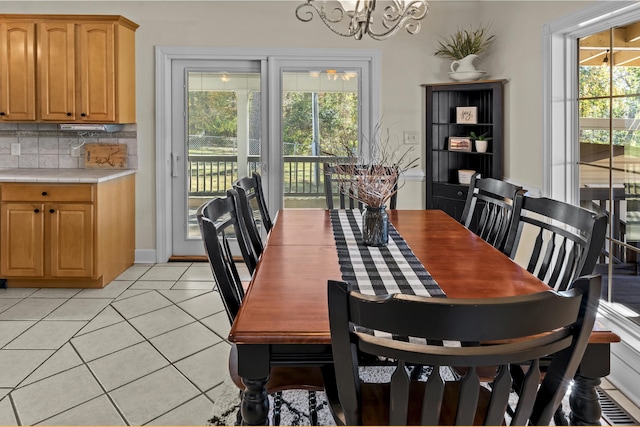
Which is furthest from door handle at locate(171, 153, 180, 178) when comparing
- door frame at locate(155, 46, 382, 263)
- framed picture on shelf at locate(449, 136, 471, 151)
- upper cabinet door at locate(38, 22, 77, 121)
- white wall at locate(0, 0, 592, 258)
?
framed picture on shelf at locate(449, 136, 471, 151)

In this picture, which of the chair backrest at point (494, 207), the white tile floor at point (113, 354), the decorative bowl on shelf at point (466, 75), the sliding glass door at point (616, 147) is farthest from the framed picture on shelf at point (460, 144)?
the white tile floor at point (113, 354)

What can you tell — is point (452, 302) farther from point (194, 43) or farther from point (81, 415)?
point (194, 43)

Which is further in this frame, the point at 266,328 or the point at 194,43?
the point at 194,43

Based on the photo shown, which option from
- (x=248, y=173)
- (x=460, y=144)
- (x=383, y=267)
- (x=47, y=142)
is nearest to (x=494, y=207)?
(x=383, y=267)

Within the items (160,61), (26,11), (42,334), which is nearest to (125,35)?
(160,61)

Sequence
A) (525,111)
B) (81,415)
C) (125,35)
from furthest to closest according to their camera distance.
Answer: (125,35)
(525,111)
(81,415)

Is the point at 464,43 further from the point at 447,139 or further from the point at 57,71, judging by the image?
the point at 57,71

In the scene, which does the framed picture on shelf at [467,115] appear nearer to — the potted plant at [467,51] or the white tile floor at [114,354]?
the potted plant at [467,51]

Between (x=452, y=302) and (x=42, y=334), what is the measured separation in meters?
3.05

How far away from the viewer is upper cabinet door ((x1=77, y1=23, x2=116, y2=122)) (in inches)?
176

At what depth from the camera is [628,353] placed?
2604mm

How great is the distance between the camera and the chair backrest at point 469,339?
0.96m

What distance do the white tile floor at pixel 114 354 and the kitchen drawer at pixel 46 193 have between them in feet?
2.33

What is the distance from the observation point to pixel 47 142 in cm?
496
